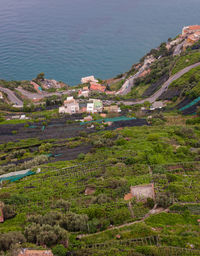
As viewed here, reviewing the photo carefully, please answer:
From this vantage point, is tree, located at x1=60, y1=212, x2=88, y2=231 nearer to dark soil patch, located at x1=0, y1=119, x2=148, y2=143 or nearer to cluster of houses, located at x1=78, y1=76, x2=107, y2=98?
dark soil patch, located at x1=0, y1=119, x2=148, y2=143

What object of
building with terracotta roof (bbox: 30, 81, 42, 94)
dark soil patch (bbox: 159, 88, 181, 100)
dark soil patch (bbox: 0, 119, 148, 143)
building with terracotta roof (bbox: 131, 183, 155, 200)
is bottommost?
dark soil patch (bbox: 0, 119, 148, 143)

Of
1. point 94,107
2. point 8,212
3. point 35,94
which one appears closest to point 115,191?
point 8,212

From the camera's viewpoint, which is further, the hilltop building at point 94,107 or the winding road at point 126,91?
the winding road at point 126,91

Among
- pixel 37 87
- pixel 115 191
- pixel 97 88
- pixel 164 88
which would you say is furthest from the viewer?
pixel 37 87

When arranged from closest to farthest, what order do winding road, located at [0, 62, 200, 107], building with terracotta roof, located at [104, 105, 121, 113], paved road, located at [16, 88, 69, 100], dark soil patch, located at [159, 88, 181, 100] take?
dark soil patch, located at [159, 88, 181, 100] < building with terracotta roof, located at [104, 105, 121, 113] < winding road, located at [0, 62, 200, 107] < paved road, located at [16, 88, 69, 100]

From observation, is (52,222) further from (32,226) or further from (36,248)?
(36,248)

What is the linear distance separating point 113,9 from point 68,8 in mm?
Result: 23796

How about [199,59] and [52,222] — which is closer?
[52,222]

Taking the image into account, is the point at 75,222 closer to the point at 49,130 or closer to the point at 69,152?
the point at 69,152

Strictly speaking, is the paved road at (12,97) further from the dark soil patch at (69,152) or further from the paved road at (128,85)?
the dark soil patch at (69,152)

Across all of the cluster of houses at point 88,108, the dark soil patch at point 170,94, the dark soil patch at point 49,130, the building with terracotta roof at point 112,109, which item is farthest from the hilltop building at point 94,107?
the dark soil patch at point 170,94

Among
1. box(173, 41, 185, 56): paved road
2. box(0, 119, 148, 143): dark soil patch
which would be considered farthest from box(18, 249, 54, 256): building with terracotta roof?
box(173, 41, 185, 56): paved road

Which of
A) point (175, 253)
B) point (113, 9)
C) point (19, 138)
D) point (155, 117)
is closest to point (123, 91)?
point (155, 117)

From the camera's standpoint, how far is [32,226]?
58.1 feet
